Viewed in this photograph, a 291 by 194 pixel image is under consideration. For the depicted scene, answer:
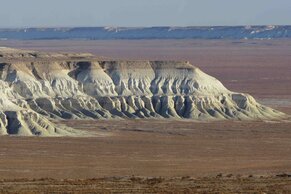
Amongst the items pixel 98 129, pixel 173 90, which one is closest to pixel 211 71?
pixel 173 90

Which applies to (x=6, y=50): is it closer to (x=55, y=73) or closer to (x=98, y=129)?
(x=55, y=73)

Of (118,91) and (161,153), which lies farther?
(118,91)

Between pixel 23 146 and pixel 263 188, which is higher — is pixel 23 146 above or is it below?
above

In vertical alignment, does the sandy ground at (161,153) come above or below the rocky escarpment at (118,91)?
below

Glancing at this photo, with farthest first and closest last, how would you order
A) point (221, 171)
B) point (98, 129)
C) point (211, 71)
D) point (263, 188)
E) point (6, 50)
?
point (211, 71)
point (6, 50)
point (98, 129)
point (221, 171)
point (263, 188)

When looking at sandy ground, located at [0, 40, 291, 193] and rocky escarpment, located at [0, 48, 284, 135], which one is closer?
sandy ground, located at [0, 40, 291, 193]

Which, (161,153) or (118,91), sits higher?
(118,91)

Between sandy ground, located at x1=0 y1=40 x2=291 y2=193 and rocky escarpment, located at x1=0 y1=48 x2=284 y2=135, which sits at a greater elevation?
rocky escarpment, located at x1=0 y1=48 x2=284 y2=135

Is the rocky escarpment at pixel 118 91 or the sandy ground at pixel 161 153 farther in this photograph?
the rocky escarpment at pixel 118 91
